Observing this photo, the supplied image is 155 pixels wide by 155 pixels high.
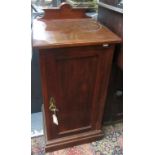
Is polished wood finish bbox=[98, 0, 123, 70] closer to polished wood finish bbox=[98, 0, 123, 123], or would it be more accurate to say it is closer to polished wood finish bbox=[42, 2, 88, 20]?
polished wood finish bbox=[98, 0, 123, 123]

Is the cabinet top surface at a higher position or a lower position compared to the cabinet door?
higher

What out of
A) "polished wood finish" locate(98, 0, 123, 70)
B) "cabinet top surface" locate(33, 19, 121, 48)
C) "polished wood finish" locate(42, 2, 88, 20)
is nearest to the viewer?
"cabinet top surface" locate(33, 19, 121, 48)

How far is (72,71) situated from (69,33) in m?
0.22

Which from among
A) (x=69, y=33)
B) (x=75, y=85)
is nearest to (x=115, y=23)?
(x=69, y=33)

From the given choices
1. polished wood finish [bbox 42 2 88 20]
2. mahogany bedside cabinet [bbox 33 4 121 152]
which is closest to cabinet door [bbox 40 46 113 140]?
mahogany bedside cabinet [bbox 33 4 121 152]

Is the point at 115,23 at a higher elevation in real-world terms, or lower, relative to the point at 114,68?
higher

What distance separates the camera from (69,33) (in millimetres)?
1107

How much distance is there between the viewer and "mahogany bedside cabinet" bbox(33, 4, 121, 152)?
1.05m

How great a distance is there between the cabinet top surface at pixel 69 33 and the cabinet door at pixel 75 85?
5 cm

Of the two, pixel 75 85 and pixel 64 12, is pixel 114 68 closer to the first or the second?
pixel 75 85

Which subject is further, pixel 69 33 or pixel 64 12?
pixel 64 12
